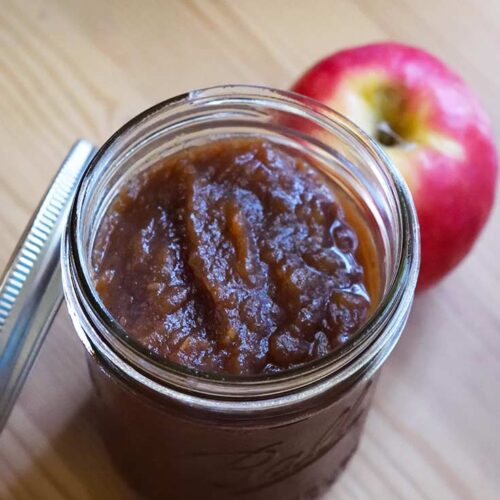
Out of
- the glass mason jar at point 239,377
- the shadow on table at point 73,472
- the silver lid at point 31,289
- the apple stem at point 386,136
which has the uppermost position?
the apple stem at point 386,136

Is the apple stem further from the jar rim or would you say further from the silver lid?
the silver lid

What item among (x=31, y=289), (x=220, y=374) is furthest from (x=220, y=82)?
(x=220, y=374)

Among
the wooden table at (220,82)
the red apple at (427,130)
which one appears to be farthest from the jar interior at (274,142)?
the wooden table at (220,82)

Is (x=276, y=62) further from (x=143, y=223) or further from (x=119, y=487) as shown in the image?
(x=119, y=487)

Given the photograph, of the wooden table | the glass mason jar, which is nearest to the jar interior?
the glass mason jar

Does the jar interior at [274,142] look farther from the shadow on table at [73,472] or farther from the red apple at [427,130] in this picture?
the shadow on table at [73,472]
